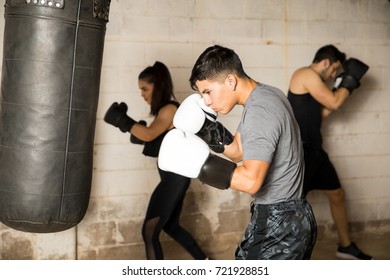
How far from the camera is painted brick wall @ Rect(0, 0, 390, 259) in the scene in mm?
4004

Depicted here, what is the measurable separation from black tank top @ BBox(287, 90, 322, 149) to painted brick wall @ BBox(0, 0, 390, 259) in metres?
0.46

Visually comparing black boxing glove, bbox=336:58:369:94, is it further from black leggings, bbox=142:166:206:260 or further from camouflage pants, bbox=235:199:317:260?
camouflage pants, bbox=235:199:317:260

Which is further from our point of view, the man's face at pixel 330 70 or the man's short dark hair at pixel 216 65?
the man's face at pixel 330 70

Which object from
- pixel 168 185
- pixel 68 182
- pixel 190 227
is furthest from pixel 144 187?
pixel 68 182

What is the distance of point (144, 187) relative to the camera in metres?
4.18

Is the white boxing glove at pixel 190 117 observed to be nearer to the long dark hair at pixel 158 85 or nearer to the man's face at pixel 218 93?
the man's face at pixel 218 93

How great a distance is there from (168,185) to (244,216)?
120 centimetres

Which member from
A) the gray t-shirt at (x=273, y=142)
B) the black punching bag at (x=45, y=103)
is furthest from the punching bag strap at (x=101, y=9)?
the gray t-shirt at (x=273, y=142)

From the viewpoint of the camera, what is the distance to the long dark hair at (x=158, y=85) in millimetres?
3568

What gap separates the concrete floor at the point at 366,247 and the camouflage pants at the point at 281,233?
208 centimetres

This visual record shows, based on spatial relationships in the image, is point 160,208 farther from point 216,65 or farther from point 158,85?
point 216,65

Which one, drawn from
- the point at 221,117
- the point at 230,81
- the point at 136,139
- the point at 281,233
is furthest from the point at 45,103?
the point at 221,117

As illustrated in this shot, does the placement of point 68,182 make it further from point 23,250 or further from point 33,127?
point 23,250

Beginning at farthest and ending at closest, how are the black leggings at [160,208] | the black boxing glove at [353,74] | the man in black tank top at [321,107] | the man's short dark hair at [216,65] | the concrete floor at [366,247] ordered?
the concrete floor at [366,247], the black boxing glove at [353,74], the man in black tank top at [321,107], the black leggings at [160,208], the man's short dark hair at [216,65]
